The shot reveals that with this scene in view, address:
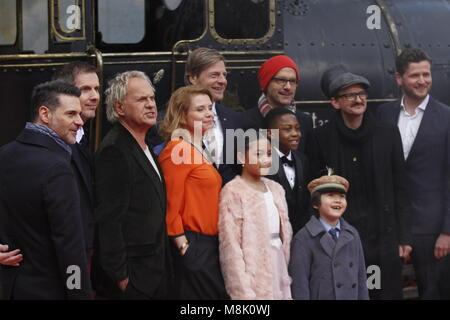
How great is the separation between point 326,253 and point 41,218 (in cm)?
161

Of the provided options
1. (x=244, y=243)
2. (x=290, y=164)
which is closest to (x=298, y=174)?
(x=290, y=164)

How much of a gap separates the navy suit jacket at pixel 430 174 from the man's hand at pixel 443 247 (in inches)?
1.6

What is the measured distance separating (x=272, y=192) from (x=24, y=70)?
1.84 meters

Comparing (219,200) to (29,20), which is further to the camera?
(29,20)

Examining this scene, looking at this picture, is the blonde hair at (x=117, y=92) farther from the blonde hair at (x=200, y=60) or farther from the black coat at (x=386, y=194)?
the black coat at (x=386, y=194)

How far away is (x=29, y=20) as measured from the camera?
577 cm

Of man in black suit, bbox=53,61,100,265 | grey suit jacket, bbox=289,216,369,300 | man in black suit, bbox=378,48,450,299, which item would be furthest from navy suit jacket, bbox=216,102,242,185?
man in black suit, bbox=378,48,450,299

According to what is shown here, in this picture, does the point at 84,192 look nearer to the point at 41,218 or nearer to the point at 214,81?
the point at 41,218

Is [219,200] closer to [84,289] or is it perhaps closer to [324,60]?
[84,289]

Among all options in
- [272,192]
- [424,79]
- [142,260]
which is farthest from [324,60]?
[142,260]

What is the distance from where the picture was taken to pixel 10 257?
4.75 metres

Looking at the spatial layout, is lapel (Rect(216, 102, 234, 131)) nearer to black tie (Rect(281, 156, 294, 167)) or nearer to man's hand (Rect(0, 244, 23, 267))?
black tie (Rect(281, 156, 294, 167))

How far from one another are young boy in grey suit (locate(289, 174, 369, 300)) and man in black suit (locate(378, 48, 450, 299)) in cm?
67

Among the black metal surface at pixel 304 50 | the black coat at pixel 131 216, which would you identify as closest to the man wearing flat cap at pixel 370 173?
the black metal surface at pixel 304 50
